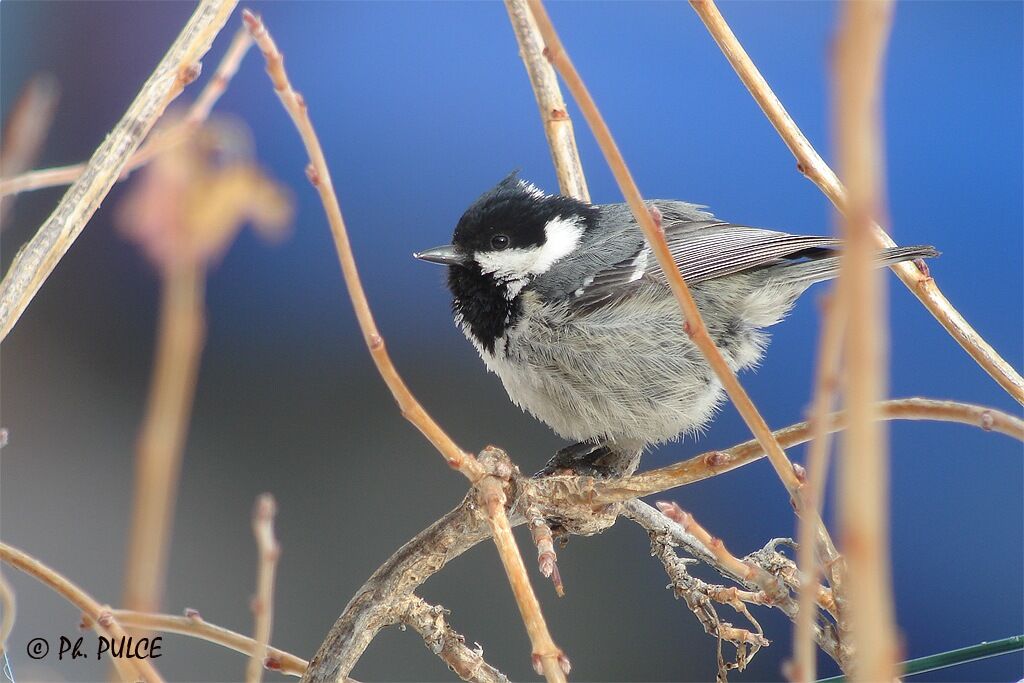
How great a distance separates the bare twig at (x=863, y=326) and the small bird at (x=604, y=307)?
3.05 ft

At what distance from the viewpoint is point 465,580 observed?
1.90m

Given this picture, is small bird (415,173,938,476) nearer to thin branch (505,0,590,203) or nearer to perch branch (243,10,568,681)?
thin branch (505,0,590,203)

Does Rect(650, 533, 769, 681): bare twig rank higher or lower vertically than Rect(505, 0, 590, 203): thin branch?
lower

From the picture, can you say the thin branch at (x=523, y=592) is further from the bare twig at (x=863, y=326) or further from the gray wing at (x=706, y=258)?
the gray wing at (x=706, y=258)

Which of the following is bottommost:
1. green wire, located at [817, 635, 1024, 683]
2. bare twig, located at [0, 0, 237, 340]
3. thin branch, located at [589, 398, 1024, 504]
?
green wire, located at [817, 635, 1024, 683]

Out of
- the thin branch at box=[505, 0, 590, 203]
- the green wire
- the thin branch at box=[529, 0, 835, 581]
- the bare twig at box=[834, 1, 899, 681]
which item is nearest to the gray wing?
the thin branch at box=[505, 0, 590, 203]

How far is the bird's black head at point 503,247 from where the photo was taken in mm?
1342

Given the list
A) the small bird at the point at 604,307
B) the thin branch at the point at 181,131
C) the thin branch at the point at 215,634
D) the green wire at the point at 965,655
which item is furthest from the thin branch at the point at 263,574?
the small bird at the point at 604,307

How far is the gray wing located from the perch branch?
0.56 meters

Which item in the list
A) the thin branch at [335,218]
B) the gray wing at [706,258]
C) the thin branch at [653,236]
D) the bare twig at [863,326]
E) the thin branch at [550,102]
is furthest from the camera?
the gray wing at [706,258]

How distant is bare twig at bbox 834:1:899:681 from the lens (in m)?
0.28

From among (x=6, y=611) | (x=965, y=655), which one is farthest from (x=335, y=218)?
(x=965, y=655)

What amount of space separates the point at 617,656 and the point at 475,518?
1.06 m

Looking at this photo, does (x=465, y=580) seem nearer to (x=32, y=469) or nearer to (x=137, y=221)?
(x=32, y=469)
